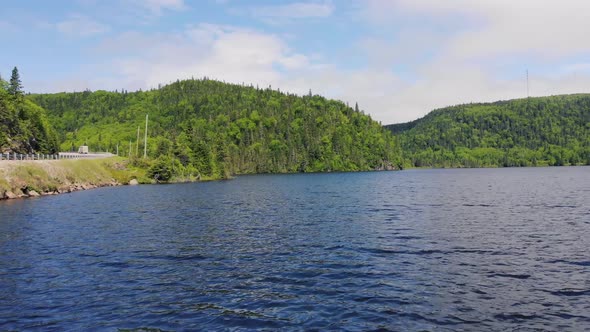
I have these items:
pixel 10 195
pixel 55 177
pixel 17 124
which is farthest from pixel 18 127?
pixel 10 195

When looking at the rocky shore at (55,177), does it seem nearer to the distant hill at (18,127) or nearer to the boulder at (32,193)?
the boulder at (32,193)

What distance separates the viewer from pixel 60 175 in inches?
3487

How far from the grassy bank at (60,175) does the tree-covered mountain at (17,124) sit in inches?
858

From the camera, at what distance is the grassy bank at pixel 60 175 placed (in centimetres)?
7200

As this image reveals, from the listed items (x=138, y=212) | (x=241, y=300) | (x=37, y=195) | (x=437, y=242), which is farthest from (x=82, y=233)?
(x=37, y=195)

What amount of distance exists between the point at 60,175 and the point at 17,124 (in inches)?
1740

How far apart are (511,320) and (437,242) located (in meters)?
16.8

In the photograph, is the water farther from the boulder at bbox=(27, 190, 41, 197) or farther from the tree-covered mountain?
the tree-covered mountain

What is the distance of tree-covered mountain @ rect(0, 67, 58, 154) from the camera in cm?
11062

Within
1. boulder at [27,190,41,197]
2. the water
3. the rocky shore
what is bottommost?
the water

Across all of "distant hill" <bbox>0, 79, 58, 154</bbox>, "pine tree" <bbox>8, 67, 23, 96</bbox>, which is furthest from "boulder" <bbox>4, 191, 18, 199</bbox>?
"pine tree" <bbox>8, 67, 23, 96</bbox>

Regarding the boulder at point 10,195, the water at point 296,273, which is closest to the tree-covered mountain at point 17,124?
the boulder at point 10,195

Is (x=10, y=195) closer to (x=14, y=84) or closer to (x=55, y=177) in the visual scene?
(x=55, y=177)

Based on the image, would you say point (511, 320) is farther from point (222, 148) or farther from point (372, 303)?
point (222, 148)
